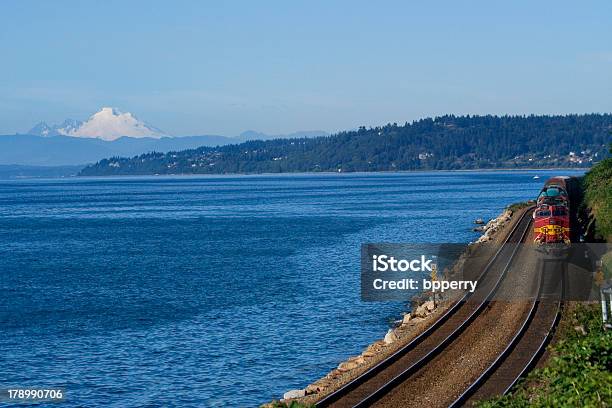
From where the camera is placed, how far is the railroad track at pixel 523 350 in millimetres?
21344

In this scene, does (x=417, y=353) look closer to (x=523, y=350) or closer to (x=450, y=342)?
(x=450, y=342)

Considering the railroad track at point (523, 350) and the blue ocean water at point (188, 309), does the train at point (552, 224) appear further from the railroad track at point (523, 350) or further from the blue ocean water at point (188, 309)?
the blue ocean water at point (188, 309)

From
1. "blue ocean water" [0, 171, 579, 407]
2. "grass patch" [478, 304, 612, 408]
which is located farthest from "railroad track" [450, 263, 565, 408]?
"blue ocean water" [0, 171, 579, 407]

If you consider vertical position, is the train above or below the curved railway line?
above

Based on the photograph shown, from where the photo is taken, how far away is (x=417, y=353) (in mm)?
25938

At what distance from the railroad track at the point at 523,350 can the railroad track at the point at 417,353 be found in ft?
6.41

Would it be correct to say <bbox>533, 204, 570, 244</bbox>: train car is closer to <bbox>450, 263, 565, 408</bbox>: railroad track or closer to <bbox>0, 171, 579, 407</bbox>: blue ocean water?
<bbox>450, 263, 565, 408</bbox>: railroad track

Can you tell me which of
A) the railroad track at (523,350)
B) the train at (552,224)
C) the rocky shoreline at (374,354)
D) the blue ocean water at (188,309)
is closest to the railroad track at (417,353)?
the rocky shoreline at (374,354)

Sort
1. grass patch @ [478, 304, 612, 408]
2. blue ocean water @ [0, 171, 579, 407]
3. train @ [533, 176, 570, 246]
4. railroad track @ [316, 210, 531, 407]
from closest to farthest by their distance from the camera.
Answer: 1. grass patch @ [478, 304, 612, 408]
2. railroad track @ [316, 210, 531, 407]
3. blue ocean water @ [0, 171, 579, 407]
4. train @ [533, 176, 570, 246]

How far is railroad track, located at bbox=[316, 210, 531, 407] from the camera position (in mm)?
21469

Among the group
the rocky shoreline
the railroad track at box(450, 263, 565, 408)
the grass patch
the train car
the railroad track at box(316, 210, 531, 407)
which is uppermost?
the train car

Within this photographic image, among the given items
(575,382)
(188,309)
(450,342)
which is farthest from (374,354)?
(188,309)

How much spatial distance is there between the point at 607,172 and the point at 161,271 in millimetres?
33689

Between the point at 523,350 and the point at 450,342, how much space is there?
2579 millimetres
